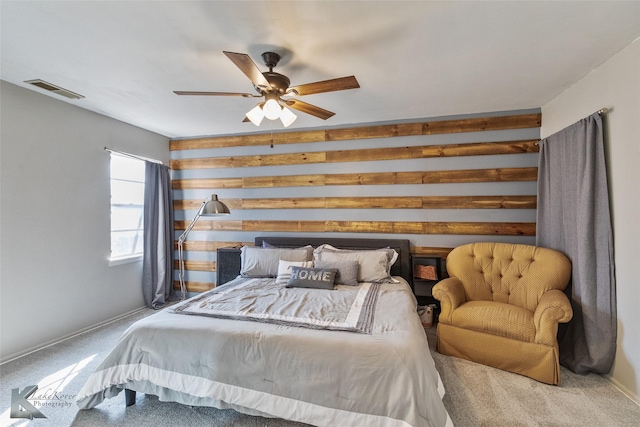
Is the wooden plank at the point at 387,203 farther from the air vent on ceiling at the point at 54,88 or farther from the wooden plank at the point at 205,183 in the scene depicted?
the air vent on ceiling at the point at 54,88

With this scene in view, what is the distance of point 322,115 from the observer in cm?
245

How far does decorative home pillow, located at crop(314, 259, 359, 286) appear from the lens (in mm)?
2959

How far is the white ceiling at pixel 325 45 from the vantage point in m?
1.63

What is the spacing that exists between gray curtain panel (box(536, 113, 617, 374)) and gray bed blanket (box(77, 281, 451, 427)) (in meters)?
1.54

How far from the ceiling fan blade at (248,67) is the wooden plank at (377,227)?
216 cm

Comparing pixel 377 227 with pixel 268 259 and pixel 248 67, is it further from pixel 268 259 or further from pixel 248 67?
pixel 248 67

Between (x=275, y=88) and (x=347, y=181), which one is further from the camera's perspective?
(x=347, y=181)

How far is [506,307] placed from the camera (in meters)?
2.50

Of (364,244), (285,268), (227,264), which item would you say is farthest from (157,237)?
(364,244)

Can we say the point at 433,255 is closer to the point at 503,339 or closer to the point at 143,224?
the point at 503,339

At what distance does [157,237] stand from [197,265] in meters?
0.71

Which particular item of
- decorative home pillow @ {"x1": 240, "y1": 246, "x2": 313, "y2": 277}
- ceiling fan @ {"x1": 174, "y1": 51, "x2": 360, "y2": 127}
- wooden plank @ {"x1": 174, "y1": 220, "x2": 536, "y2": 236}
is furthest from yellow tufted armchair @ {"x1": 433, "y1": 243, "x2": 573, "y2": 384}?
ceiling fan @ {"x1": 174, "y1": 51, "x2": 360, "y2": 127}

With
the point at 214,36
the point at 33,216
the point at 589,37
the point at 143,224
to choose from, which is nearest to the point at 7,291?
the point at 33,216

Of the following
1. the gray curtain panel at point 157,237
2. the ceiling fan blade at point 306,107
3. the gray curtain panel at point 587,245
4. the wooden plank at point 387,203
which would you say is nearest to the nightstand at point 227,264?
the wooden plank at point 387,203
